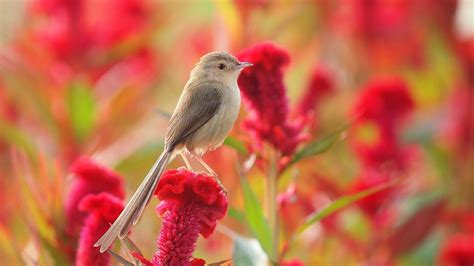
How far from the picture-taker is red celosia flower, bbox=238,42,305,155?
4.44 ft

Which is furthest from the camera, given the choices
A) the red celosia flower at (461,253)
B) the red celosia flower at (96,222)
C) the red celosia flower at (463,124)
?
the red celosia flower at (463,124)

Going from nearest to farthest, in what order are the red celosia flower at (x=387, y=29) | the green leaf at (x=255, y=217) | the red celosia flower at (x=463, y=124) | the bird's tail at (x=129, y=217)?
the bird's tail at (x=129, y=217) → the green leaf at (x=255, y=217) → the red celosia flower at (x=463, y=124) → the red celosia flower at (x=387, y=29)

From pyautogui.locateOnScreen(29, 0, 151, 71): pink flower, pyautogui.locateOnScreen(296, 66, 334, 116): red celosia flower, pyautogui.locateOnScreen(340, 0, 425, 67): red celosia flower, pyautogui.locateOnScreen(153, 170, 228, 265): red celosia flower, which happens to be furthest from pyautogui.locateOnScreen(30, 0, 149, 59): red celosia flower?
pyautogui.locateOnScreen(153, 170, 228, 265): red celosia flower

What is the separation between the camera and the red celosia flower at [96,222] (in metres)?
1.22

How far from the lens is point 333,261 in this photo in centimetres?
199

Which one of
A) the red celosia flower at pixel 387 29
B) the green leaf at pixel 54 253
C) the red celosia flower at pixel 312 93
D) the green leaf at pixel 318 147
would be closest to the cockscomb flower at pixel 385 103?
the red celosia flower at pixel 312 93

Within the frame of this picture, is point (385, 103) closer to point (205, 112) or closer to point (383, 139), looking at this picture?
point (383, 139)

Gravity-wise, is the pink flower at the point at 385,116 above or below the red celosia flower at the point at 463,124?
below

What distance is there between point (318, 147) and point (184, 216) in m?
0.31

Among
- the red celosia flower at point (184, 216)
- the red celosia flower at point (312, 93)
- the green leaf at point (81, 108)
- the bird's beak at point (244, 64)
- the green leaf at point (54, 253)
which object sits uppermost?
the red celosia flower at point (312, 93)

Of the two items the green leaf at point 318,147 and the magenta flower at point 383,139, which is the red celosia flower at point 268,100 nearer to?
the green leaf at point 318,147

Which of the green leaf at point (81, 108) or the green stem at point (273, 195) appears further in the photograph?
the green leaf at point (81, 108)

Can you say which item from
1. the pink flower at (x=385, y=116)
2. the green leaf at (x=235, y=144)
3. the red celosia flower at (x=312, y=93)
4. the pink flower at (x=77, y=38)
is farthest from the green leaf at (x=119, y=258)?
the pink flower at (x=77, y=38)

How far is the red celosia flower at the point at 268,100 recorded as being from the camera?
1353mm
